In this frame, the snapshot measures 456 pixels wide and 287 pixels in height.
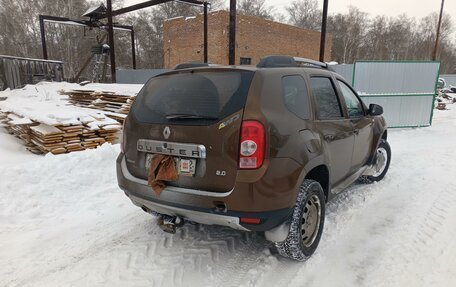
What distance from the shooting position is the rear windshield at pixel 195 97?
2654 mm

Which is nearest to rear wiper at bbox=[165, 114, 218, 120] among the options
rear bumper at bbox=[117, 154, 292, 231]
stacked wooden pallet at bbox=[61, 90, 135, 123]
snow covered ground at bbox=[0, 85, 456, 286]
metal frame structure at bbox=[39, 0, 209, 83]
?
rear bumper at bbox=[117, 154, 292, 231]

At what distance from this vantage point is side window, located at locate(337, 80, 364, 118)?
161 inches

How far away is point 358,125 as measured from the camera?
13.6 feet

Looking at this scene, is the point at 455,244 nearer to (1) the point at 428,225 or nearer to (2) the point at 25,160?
(1) the point at 428,225

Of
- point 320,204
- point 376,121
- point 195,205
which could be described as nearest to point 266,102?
point 195,205

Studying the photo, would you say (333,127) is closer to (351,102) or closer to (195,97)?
(351,102)

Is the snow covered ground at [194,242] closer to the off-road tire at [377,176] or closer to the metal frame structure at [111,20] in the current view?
the off-road tire at [377,176]

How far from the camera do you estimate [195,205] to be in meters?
2.64

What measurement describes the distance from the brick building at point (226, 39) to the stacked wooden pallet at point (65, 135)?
59.5 ft

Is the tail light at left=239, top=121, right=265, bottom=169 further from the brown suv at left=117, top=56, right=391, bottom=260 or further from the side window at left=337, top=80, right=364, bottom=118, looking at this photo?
the side window at left=337, top=80, right=364, bottom=118

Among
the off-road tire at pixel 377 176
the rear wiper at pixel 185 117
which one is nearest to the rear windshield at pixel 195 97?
the rear wiper at pixel 185 117

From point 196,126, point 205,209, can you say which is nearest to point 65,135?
point 196,126

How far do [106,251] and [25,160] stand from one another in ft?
13.3

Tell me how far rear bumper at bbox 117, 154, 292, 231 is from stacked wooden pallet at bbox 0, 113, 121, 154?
458 cm
